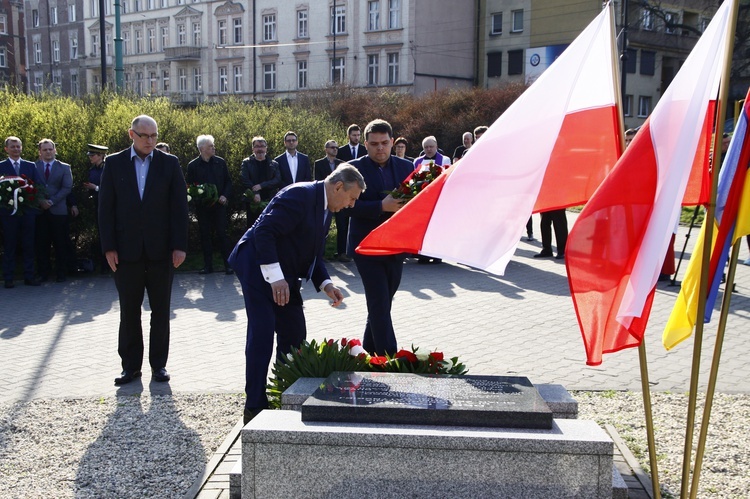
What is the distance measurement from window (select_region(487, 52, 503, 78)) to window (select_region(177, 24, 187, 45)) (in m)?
27.4

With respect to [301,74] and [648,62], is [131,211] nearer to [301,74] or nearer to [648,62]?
[648,62]

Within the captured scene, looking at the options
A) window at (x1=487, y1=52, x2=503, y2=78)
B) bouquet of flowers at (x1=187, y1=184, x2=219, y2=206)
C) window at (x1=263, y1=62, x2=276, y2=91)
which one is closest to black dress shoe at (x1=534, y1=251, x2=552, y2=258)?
bouquet of flowers at (x1=187, y1=184, x2=219, y2=206)

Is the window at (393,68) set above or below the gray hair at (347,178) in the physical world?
above

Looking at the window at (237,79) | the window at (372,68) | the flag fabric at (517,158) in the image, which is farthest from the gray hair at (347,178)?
the window at (237,79)

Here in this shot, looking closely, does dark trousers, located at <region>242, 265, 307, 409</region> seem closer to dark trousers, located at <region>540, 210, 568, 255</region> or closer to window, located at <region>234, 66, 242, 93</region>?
dark trousers, located at <region>540, 210, 568, 255</region>

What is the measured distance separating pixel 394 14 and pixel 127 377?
53663 millimetres

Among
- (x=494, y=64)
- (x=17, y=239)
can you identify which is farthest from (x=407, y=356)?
(x=494, y=64)

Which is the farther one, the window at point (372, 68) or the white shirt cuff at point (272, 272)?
the window at point (372, 68)

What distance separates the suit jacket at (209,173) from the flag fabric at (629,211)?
1055 cm

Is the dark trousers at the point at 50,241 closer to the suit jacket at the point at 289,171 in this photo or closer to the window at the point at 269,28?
the suit jacket at the point at 289,171

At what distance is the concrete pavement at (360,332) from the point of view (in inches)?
288

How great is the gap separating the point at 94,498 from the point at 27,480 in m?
0.60

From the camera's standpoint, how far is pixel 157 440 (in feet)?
18.7

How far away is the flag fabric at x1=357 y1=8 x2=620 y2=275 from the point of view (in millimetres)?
4383
